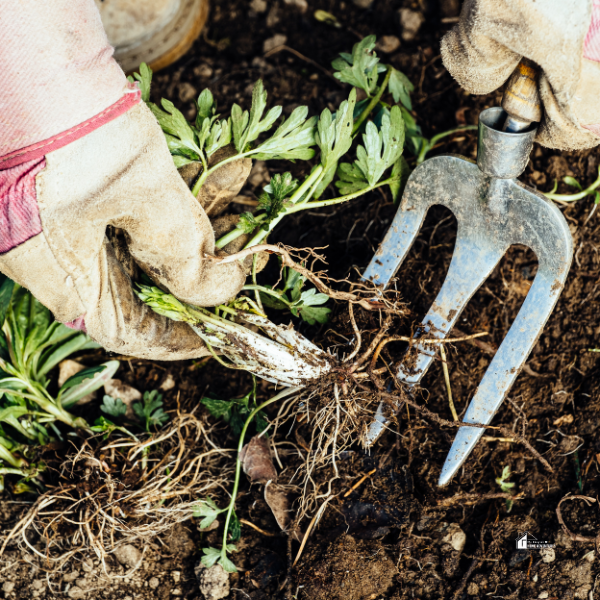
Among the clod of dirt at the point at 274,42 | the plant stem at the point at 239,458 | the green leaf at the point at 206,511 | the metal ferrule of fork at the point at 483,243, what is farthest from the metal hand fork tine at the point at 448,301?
the clod of dirt at the point at 274,42

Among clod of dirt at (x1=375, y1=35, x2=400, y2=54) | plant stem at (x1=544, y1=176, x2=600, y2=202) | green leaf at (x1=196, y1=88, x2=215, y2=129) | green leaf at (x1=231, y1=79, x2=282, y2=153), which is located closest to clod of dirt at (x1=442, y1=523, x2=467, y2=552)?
Answer: plant stem at (x1=544, y1=176, x2=600, y2=202)

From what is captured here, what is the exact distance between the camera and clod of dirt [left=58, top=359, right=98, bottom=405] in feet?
6.11

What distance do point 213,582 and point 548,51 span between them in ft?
5.12

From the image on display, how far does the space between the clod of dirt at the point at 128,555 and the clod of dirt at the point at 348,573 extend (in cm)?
51

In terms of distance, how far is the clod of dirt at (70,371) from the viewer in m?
1.86

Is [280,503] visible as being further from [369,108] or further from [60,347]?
[369,108]

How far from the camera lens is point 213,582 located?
5.36 feet

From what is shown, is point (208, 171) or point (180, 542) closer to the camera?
point (208, 171)

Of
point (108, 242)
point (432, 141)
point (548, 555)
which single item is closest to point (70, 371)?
point (108, 242)

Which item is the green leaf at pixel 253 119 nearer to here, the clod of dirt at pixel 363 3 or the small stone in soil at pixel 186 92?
the small stone in soil at pixel 186 92

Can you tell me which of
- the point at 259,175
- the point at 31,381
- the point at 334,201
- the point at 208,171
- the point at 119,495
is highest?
the point at 208,171

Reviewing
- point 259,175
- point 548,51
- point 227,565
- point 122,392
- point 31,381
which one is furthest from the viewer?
point 259,175

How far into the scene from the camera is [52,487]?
67.9 inches

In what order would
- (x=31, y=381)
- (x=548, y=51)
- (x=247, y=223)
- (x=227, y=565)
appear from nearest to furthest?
(x=548, y=51), (x=247, y=223), (x=227, y=565), (x=31, y=381)
